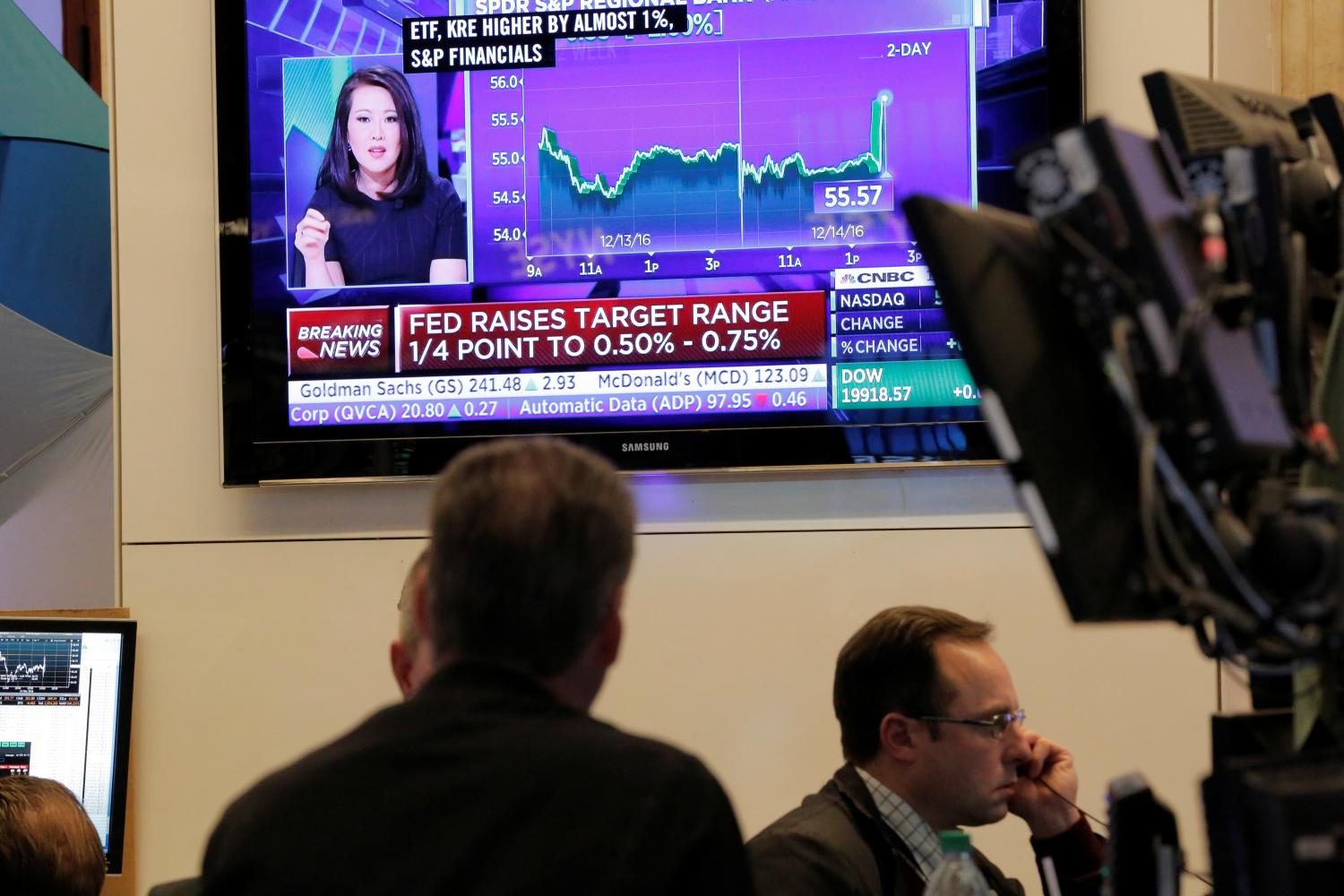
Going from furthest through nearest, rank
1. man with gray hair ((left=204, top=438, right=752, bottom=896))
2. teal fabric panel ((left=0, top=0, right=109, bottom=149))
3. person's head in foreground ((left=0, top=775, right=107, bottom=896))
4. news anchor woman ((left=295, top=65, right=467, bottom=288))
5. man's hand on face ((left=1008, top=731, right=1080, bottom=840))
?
teal fabric panel ((left=0, top=0, right=109, bottom=149)) < news anchor woman ((left=295, top=65, right=467, bottom=288)) < man's hand on face ((left=1008, top=731, right=1080, bottom=840)) < person's head in foreground ((left=0, top=775, right=107, bottom=896)) < man with gray hair ((left=204, top=438, right=752, bottom=896))

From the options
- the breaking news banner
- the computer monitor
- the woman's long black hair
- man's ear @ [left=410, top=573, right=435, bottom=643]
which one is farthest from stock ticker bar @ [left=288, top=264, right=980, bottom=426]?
man's ear @ [left=410, top=573, right=435, bottom=643]

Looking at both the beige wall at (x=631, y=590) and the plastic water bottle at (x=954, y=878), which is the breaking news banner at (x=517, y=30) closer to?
the beige wall at (x=631, y=590)

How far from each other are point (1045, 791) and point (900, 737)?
278 millimetres

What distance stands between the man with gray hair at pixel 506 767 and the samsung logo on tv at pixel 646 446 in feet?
5.77

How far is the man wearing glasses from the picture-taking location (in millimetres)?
2201

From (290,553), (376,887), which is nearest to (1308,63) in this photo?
(290,553)

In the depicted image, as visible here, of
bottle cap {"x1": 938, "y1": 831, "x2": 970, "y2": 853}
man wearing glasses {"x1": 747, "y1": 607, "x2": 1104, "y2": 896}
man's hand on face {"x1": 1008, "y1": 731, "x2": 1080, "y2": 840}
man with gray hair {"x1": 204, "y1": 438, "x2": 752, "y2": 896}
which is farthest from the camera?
man's hand on face {"x1": 1008, "y1": 731, "x2": 1080, "y2": 840}

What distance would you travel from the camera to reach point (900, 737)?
89.4 inches

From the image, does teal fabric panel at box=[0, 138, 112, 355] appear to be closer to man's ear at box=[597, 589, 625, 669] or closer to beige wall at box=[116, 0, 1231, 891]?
beige wall at box=[116, 0, 1231, 891]

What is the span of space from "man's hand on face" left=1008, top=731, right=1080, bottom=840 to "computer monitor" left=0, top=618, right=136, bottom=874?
6.03 ft

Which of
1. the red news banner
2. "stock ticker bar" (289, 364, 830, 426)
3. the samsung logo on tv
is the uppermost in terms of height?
the red news banner

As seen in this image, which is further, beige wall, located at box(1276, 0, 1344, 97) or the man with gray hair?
beige wall, located at box(1276, 0, 1344, 97)

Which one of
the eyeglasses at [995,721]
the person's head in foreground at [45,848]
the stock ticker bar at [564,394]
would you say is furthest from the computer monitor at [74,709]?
the eyeglasses at [995,721]

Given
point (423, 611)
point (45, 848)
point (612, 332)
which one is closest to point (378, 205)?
point (612, 332)
